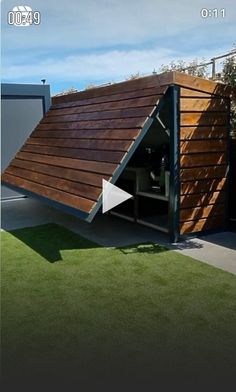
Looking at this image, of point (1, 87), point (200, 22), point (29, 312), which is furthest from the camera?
point (1, 87)

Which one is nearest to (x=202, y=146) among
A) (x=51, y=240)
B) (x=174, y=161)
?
(x=174, y=161)

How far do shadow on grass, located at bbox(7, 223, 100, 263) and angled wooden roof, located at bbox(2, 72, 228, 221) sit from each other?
69 centimetres

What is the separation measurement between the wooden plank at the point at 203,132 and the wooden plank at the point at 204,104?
293 mm

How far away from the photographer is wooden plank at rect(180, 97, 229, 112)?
20.0ft

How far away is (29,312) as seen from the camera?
396 cm

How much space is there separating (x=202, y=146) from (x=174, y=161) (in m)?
Answer: 0.64

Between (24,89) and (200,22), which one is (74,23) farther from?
(24,89)

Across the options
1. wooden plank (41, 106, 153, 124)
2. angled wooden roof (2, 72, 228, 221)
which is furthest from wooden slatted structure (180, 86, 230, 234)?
wooden plank (41, 106, 153, 124)

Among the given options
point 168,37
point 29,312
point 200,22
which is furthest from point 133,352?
point 168,37

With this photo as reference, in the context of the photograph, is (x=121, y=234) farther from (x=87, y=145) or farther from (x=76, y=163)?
(x=87, y=145)

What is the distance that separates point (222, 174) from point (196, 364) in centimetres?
430

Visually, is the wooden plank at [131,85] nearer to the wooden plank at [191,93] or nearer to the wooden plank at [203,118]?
the wooden plank at [191,93]

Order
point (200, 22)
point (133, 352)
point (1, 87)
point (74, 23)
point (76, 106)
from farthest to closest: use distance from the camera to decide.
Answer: point (1, 87) → point (76, 106) → point (200, 22) → point (74, 23) → point (133, 352)

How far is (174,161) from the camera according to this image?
6121mm
